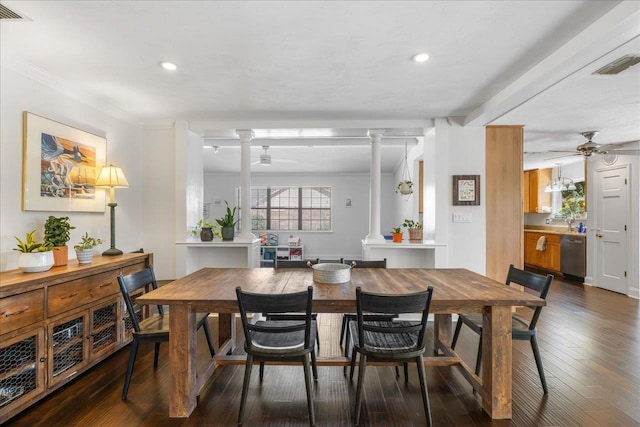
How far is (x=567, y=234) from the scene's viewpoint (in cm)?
609

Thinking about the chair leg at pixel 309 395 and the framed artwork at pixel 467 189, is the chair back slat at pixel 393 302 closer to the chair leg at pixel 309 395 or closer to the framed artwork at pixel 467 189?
the chair leg at pixel 309 395

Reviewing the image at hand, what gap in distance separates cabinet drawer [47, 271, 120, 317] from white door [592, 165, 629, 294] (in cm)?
690

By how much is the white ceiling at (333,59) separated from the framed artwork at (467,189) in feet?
2.23

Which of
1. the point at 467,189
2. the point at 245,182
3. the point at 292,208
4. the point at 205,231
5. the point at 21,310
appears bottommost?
the point at 21,310

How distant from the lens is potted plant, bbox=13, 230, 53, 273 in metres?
2.17

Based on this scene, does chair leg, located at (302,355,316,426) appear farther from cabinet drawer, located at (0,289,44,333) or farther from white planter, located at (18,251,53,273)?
white planter, located at (18,251,53,273)

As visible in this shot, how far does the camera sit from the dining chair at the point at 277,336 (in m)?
1.77

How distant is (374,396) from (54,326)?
226 centimetres

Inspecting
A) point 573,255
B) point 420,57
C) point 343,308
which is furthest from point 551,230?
point 343,308

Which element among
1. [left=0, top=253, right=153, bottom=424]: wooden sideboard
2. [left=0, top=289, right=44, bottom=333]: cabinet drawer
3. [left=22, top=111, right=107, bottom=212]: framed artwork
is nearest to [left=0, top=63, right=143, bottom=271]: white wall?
[left=22, top=111, right=107, bottom=212]: framed artwork

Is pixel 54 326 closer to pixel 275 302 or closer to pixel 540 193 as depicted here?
pixel 275 302

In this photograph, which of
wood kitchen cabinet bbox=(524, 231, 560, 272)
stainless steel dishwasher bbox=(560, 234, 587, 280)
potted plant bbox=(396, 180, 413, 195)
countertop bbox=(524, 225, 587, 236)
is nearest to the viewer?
potted plant bbox=(396, 180, 413, 195)

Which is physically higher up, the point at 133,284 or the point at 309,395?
the point at 133,284

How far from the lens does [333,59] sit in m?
2.42
